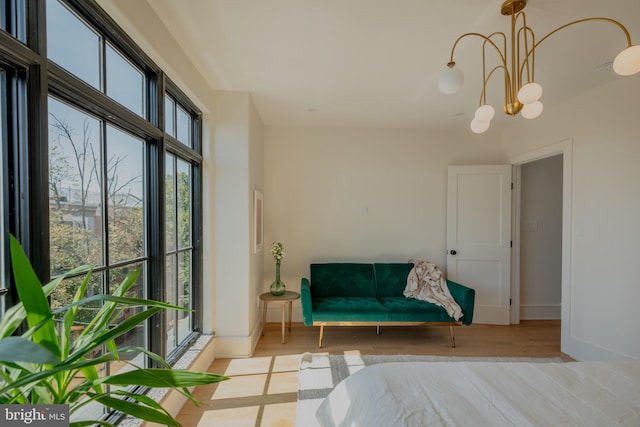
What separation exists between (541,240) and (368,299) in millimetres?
2548

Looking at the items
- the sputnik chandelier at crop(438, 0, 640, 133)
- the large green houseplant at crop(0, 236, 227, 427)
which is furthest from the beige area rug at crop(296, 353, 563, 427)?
the sputnik chandelier at crop(438, 0, 640, 133)

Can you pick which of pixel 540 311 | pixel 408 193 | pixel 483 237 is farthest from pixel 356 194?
pixel 540 311

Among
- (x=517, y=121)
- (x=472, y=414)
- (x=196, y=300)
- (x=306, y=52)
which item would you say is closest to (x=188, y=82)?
(x=306, y=52)

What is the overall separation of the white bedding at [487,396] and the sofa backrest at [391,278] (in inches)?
85.9

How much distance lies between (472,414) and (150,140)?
2.17 meters

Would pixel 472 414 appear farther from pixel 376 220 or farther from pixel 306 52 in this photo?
pixel 376 220

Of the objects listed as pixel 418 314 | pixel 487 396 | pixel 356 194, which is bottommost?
pixel 418 314

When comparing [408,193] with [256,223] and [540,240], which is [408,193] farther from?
[256,223]

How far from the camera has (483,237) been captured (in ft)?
12.5

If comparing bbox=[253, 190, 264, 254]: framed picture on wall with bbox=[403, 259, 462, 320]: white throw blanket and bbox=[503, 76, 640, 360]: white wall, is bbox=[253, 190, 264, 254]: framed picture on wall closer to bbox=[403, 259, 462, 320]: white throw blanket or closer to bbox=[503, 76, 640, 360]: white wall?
bbox=[403, 259, 462, 320]: white throw blanket

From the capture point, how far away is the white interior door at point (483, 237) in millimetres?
3754

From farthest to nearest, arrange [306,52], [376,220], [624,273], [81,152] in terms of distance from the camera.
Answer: [376,220] < [624,273] < [306,52] < [81,152]

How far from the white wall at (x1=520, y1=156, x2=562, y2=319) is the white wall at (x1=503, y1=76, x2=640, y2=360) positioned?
97cm

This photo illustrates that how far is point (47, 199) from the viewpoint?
3.52ft
